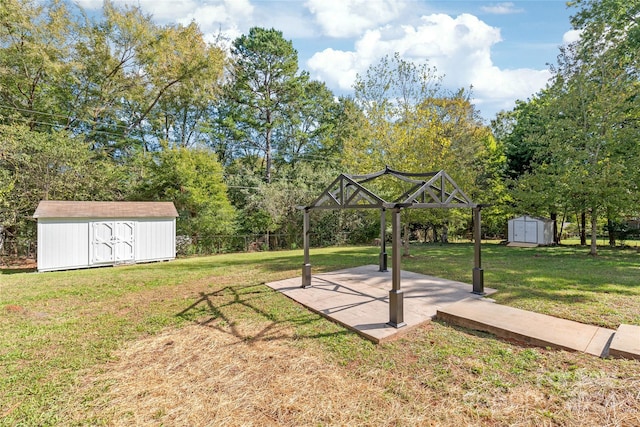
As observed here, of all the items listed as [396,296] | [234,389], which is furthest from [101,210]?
[396,296]

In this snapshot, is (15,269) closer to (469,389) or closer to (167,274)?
(167,274)

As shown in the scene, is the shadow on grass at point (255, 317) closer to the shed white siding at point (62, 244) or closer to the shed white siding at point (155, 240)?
the shed white siding at point (155, 240)

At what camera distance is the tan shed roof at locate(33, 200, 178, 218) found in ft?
30.9

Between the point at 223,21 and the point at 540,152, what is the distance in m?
19.3

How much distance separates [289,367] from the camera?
3168 mm

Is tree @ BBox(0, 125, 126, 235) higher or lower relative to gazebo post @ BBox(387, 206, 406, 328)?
higher

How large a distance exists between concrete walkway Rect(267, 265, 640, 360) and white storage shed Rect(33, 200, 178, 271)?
23.7 ft

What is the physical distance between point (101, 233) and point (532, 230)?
19.6m

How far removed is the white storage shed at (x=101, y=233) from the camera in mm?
9383

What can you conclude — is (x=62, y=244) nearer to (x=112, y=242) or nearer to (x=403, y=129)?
(x=112, y=242)

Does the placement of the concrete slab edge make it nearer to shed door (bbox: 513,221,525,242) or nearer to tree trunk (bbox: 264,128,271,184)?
shed door (bbox: 513,221,525,242)

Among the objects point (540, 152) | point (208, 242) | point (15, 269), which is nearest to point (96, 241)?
point (15, 269)

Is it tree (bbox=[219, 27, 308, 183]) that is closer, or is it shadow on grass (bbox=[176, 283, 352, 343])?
shadow on grass (bbox=[176, 283, 352, 343])

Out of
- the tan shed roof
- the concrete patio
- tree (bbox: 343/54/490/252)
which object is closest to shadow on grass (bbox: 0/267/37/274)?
the tan shed roof
